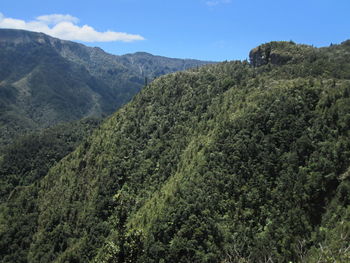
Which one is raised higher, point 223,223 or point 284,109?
point 284,109

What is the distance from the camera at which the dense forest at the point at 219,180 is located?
97688 mm

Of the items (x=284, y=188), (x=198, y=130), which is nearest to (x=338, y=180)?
(x=284, y=188)

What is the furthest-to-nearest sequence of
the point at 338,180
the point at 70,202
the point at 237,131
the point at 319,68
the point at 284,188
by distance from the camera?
1. the point at 70,202
2. the point at 319,68
3. the point at 237,131
4. the point at 284,188
5. the point at 338,180

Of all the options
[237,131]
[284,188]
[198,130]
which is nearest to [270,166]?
[284,188]

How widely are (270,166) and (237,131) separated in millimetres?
24547

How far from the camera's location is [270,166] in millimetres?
115438

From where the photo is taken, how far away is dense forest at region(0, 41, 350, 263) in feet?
320

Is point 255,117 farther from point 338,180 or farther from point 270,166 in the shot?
point 338,180

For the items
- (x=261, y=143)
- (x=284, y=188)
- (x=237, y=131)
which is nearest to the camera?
(x=284, y=188)

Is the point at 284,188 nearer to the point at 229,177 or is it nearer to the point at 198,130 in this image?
the point at 229,177

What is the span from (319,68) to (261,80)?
28490 millimetres

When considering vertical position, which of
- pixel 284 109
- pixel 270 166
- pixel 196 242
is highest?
pixel 284 109

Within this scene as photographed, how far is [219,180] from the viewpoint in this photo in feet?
409

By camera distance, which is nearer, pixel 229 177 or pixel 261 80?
pixel 229 177
